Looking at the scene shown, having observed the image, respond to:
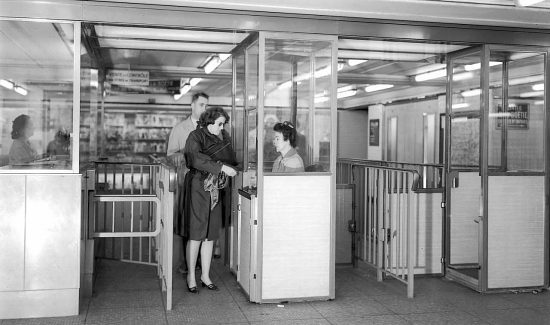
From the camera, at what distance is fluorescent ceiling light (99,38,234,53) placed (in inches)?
234

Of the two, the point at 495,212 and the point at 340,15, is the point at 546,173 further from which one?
the point at 340,15

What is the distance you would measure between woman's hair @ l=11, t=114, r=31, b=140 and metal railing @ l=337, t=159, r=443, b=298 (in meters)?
3.14

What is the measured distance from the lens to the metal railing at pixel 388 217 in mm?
5391

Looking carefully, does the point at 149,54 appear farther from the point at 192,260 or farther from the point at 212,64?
the point at 192,260

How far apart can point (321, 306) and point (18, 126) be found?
2.86m

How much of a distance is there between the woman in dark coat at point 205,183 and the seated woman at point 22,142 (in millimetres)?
1267

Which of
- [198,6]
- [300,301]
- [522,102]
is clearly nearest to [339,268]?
[300,301]

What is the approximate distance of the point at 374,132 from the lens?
12758mm

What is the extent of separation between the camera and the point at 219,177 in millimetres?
5305

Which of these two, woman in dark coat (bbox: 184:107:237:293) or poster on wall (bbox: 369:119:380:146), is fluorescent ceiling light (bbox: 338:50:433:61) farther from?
poster on wall (bbox: 369:119:380:146)

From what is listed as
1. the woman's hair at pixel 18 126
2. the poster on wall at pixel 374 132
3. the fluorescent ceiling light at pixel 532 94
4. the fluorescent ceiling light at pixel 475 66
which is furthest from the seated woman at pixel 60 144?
the poster on wall at pixel 374 132

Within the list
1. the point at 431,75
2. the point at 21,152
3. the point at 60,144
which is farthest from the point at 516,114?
the point at 21,152

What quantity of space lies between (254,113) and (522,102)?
252 cm

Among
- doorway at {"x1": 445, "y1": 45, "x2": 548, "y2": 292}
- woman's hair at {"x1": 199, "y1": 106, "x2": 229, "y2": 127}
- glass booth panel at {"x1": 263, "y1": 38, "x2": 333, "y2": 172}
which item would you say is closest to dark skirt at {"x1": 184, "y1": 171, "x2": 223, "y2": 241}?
woman's hair at {"x1": 199, "y1": 106, "x2": 229, "y2": 127}
